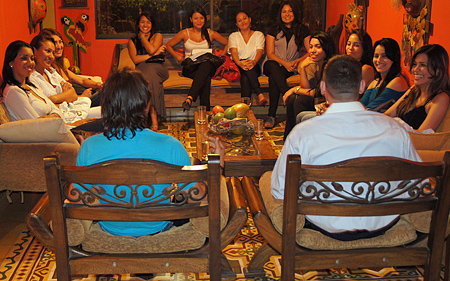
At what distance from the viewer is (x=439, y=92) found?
3.27 meters

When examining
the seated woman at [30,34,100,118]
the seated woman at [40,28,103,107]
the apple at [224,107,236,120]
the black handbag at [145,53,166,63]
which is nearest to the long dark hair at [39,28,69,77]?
the seated woman at [40,28,103,107]

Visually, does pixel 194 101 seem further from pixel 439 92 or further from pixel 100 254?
pixel 100 254

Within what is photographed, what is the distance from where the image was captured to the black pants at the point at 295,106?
4.93 m

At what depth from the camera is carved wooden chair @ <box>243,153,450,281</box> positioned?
68.6 inches

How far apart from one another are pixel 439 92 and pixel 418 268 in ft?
4.10

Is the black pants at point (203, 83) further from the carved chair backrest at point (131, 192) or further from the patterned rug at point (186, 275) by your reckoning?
the carved chair backrest at point (131, 192)

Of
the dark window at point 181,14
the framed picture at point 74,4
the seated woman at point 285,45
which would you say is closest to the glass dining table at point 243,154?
the seated woman at point 285,45

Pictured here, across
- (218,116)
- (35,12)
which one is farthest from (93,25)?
(218,116)

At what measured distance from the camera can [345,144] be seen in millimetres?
1969

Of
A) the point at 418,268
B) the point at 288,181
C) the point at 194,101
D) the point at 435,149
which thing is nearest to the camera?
the point at 288,181

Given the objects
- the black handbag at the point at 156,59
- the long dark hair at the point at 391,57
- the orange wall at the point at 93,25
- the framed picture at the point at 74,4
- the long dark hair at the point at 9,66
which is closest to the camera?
the long dark hair at the point at 9,66

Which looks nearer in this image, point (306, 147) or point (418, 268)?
point (306, 147)

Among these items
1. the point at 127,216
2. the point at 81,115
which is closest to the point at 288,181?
the point at 127,216

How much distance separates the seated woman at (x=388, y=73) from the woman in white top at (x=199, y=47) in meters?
2.42
